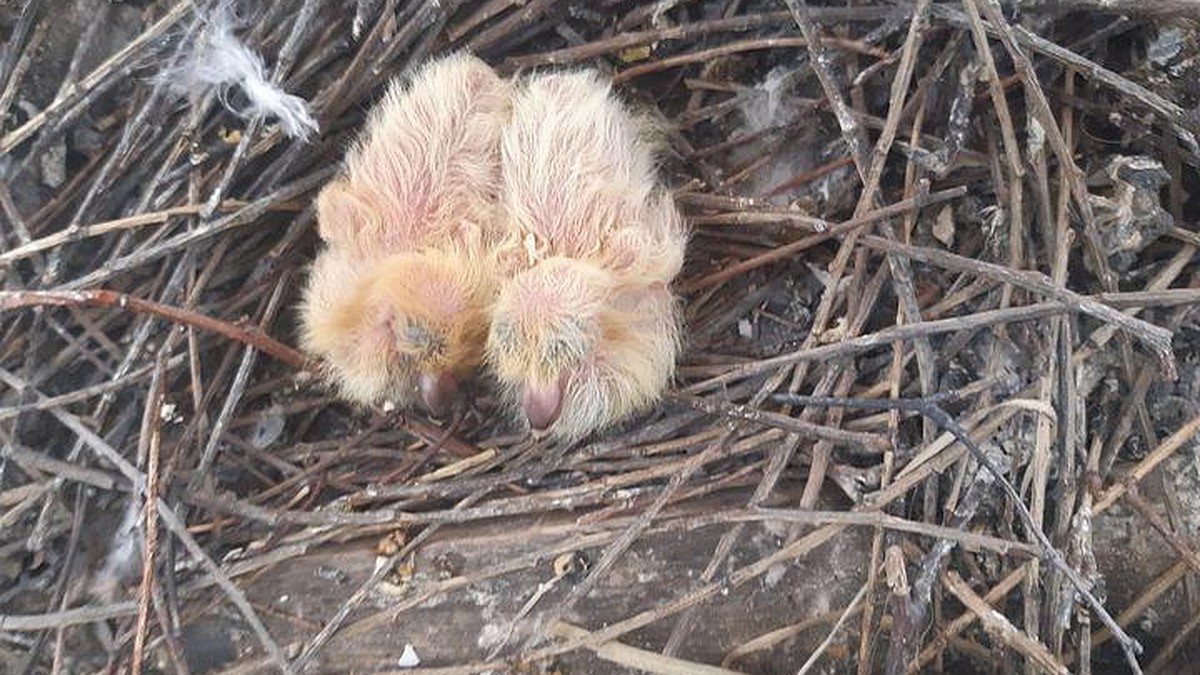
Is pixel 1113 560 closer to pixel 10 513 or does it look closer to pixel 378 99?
pixel 378 99

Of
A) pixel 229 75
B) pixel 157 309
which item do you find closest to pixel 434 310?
pixel 157 309

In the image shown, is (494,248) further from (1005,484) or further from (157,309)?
(1005,484)

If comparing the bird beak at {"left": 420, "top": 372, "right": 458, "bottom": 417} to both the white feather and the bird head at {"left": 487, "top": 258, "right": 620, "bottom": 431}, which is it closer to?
the bird head at {"left": 487, "top": 258, "right": 620, "bottom": 431}

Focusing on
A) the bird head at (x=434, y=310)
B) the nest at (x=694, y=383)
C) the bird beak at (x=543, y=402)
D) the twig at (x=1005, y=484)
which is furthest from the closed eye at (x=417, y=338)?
the twig at (x=1005, y=484)

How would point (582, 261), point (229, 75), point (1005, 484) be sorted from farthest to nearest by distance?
point (229, 75) < point (582, 261) < point (1005, 484)

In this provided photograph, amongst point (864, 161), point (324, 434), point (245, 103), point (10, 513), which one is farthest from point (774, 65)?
point (10, 513)

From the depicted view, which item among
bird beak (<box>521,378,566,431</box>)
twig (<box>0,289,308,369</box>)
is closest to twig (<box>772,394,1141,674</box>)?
bird beak (<box>521,378,566,431</box>)

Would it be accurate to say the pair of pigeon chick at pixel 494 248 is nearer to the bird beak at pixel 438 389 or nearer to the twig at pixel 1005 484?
the bird beak at pixel 438 389
